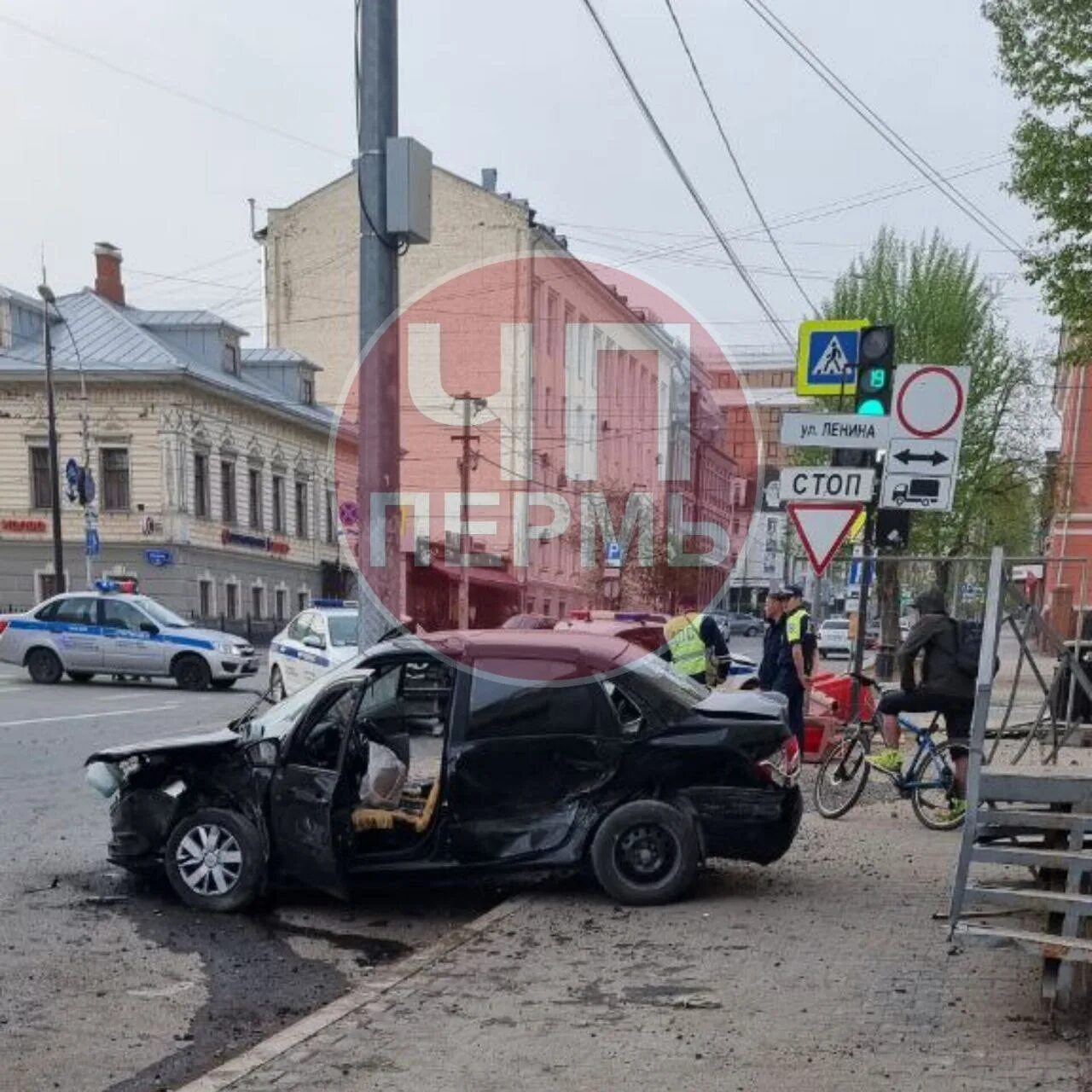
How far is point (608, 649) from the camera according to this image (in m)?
7.19

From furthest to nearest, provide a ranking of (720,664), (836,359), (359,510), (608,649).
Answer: (720,664), (836,359), (359,510), (608,649)

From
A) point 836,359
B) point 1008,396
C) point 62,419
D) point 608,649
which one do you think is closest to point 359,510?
point 608,649

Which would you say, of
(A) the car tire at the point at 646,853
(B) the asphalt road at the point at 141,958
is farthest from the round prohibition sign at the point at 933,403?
(B) the asphalt road at the point at 141,958

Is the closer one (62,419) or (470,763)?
(470,763)

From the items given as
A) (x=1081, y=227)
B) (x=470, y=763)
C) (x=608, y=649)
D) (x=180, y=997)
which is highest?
(x=1081, y=227)

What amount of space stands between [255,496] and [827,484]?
3608cm

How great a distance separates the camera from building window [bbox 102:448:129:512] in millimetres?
39875

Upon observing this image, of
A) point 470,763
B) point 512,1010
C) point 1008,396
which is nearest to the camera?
point 512,1010

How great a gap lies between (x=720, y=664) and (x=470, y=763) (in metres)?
6.01

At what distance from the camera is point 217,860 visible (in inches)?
268

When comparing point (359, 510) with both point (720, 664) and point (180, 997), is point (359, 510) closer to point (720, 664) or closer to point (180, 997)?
point (180, 997)

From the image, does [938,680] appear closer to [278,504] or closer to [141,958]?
[141,958]

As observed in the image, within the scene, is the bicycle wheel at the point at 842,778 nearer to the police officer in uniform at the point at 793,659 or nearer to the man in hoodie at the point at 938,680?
the man in hoodie at the point at 938,680

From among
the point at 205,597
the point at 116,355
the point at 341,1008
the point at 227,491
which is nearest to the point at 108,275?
the point at 116,355
